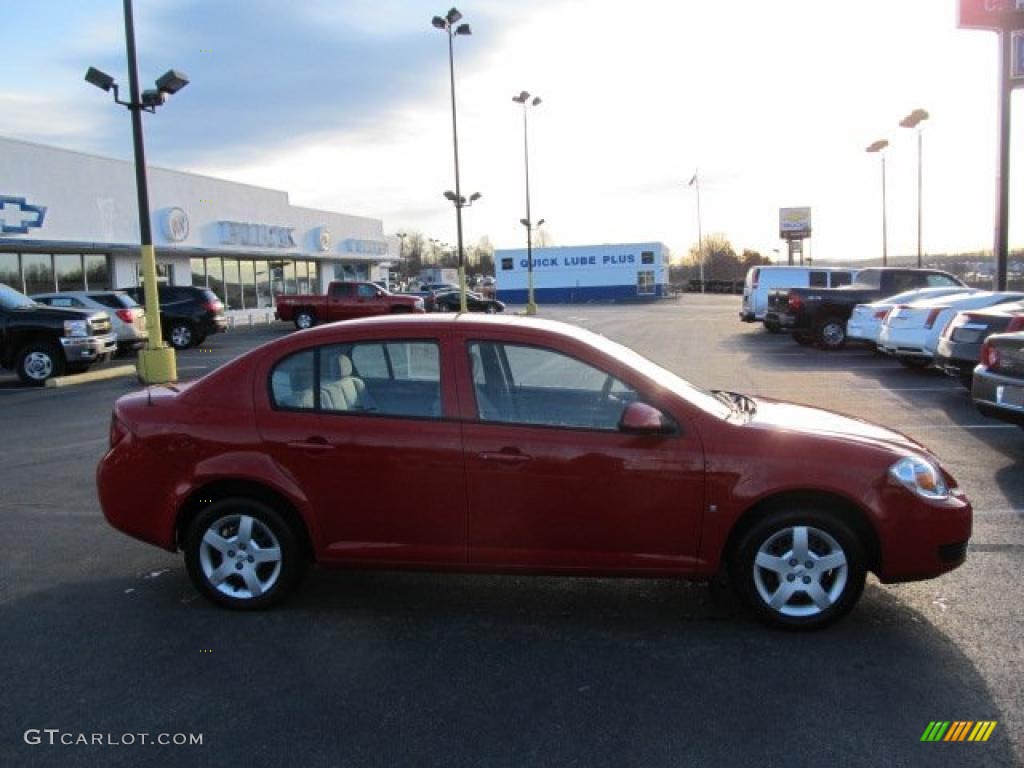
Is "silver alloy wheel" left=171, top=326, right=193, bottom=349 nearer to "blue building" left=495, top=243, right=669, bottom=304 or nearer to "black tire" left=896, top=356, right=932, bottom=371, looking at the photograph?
"black tire" left=896, top=356, right=932, bottom=371

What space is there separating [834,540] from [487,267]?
135 m

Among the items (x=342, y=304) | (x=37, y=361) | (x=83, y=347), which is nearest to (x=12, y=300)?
(x=37, y=361)

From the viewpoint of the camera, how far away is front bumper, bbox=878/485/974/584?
417 centimetres

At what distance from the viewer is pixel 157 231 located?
29.6 meters

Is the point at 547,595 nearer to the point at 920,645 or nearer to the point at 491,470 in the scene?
the point at 491,470

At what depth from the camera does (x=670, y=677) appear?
12.4ft

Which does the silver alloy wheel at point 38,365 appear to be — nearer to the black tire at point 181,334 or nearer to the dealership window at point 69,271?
the black tire at point 181,334

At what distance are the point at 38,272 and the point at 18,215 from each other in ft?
8.75

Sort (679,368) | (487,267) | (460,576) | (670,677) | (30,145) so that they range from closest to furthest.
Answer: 1. (670,677)
2. (460,576)
3. (679,368)
4. (30,145)
5. (487,267)

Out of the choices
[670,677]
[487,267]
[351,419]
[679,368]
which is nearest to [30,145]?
[679,368]

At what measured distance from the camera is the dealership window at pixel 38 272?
25.4 meters

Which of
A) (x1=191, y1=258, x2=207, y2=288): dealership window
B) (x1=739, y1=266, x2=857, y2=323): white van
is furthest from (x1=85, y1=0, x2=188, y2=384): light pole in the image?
(x1=191, y1=258, x2=207, y2=288): dealership window

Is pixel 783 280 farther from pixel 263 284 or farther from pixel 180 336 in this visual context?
pixel 263 284

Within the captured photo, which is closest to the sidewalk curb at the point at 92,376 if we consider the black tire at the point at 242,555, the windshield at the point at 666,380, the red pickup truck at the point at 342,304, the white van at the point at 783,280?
the black tire at the point at 242,555
